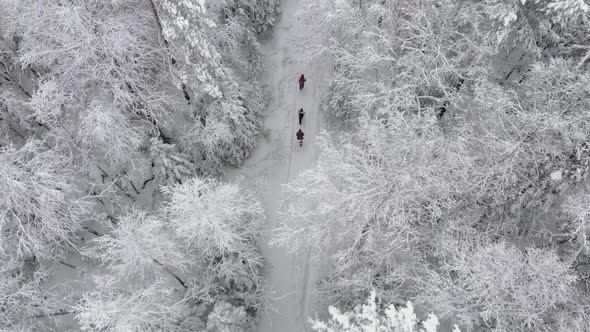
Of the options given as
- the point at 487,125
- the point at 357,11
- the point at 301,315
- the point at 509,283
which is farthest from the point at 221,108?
the point at 509,283

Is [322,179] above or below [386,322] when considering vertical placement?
above

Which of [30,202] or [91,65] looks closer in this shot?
[30,202]

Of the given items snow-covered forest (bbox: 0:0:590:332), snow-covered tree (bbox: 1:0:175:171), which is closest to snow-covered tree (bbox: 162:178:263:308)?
snow-covered forest (bbox: 0:0:590:332)

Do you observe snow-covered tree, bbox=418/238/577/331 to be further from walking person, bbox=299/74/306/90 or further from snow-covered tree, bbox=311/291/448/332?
walking person, bbox=299/74/306/90

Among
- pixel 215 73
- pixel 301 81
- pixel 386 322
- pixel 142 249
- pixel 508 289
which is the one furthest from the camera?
pixel 301 81

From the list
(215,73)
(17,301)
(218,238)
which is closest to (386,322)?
(218,238)

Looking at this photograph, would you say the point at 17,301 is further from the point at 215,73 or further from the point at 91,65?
the point at 215,73

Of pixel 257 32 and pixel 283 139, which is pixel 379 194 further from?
pixel 257 32
